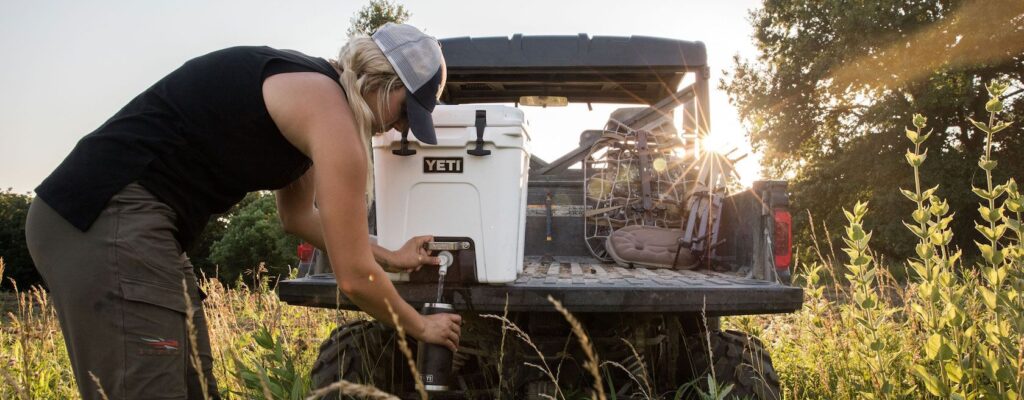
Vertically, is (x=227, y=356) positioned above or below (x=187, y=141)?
below

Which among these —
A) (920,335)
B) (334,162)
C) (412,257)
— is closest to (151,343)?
(334,162)

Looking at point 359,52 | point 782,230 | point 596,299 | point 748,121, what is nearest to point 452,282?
point 596,299

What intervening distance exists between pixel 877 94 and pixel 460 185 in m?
18.5

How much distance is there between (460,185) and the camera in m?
2.73

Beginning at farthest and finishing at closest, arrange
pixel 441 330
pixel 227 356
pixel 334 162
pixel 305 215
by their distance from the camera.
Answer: pixel 227 356
pixel 305 215
pixel 441 330
pixel 334 162

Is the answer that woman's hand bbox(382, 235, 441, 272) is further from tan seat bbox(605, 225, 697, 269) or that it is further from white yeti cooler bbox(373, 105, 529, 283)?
tan seat bbox(605, 225, 697, 269)

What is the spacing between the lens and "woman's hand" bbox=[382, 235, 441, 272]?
2.62 meters

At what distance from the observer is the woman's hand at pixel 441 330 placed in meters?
2.28

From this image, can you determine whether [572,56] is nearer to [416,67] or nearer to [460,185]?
[460,185]

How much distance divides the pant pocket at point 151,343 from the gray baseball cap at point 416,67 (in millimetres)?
803

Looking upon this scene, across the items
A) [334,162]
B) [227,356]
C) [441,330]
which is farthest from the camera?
[227,356]

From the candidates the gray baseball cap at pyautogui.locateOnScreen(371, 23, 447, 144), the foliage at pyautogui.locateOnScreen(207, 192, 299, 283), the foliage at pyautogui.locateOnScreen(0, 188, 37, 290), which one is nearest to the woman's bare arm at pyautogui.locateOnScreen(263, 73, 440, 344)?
the gray baseball cap at pyautogui.locateOnScreen(371, 23, 447, 144)

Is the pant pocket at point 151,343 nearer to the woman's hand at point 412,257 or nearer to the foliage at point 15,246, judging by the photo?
the woman's hand at point 412,257

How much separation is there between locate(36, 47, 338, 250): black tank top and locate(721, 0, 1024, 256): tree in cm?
1666
